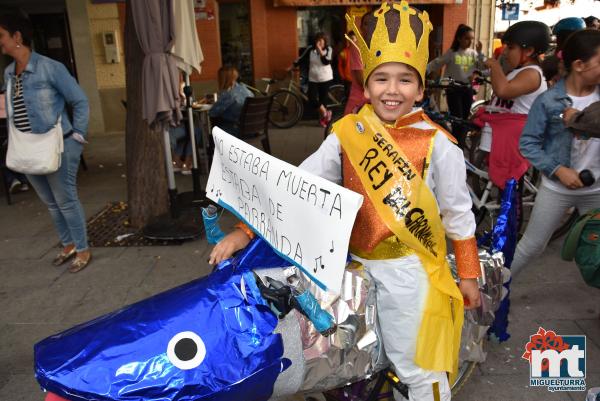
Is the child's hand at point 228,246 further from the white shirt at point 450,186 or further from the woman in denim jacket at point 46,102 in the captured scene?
the woman in denim jacket at point 46,102

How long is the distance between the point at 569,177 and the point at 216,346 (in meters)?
2.29

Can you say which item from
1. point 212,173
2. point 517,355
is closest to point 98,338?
point 212,173

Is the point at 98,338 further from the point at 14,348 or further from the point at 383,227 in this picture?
the point at 14,348

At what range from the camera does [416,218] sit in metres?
1.85

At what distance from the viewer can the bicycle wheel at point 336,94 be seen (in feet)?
36.3

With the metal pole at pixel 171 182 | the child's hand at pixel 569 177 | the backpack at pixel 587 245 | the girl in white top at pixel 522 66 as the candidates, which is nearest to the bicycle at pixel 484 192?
the girl in white top at pixel 522 66

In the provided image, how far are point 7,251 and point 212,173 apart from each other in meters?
3.79

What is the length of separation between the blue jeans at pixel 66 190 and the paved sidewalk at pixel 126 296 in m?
0.42

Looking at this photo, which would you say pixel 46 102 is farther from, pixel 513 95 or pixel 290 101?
pixel 290 101

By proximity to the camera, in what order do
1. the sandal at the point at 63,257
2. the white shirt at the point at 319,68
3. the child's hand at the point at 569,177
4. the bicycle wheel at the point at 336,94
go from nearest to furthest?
the child's hand at the point at 569,177, the sandal at the point at 63,257, the white shirt at the point at 319,68, the bicycle wheel at the point at 336,94

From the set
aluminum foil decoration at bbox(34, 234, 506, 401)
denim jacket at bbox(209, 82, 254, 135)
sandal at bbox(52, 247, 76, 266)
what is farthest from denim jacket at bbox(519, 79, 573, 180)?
denim jacket at bbox(209, 82, 254, 135)

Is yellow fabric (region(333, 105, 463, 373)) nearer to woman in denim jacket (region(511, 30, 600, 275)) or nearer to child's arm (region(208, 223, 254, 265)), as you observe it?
child's arm (region(208, 223, 254, 265))

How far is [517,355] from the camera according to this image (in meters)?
3.01

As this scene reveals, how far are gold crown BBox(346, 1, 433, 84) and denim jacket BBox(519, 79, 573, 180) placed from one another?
4.73ft
